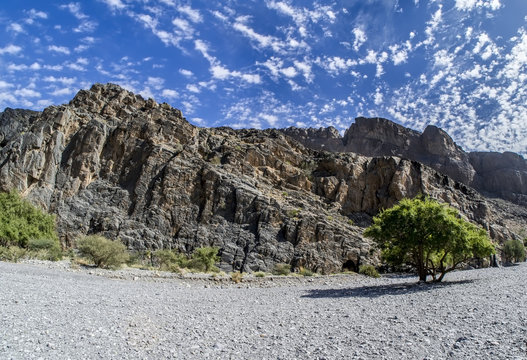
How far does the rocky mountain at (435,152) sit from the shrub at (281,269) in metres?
117

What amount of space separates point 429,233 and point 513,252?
60.5 meters

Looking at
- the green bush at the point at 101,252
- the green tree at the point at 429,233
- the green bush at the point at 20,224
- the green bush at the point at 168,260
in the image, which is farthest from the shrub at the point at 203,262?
the green tree at the point at 429,233

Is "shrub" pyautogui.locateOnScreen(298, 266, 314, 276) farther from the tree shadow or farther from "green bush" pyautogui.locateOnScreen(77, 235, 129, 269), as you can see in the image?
"green bush" pyautogui.locateOnScreen(77, 235, 129, 269)

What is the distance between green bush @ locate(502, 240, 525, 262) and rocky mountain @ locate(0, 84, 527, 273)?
8883mm

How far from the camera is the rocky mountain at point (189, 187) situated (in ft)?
167

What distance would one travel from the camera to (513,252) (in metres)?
64.3

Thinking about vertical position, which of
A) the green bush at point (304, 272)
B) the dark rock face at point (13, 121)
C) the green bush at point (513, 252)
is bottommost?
the green bush at point (304, 272)

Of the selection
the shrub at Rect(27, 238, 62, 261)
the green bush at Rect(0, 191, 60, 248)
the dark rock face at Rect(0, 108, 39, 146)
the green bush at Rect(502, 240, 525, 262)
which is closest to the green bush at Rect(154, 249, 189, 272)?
the shrub at Rect(27, 238, 62, 261)

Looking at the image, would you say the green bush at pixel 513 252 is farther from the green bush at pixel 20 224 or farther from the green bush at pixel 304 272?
the green bush at pixel 20 224

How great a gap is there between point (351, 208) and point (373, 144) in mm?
93505

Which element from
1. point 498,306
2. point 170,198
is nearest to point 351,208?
point 170,198

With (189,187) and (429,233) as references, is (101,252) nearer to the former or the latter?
(189,187)

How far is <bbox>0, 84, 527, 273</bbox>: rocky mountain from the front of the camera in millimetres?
50875

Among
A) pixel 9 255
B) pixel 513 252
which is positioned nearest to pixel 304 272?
pixel 9 255
